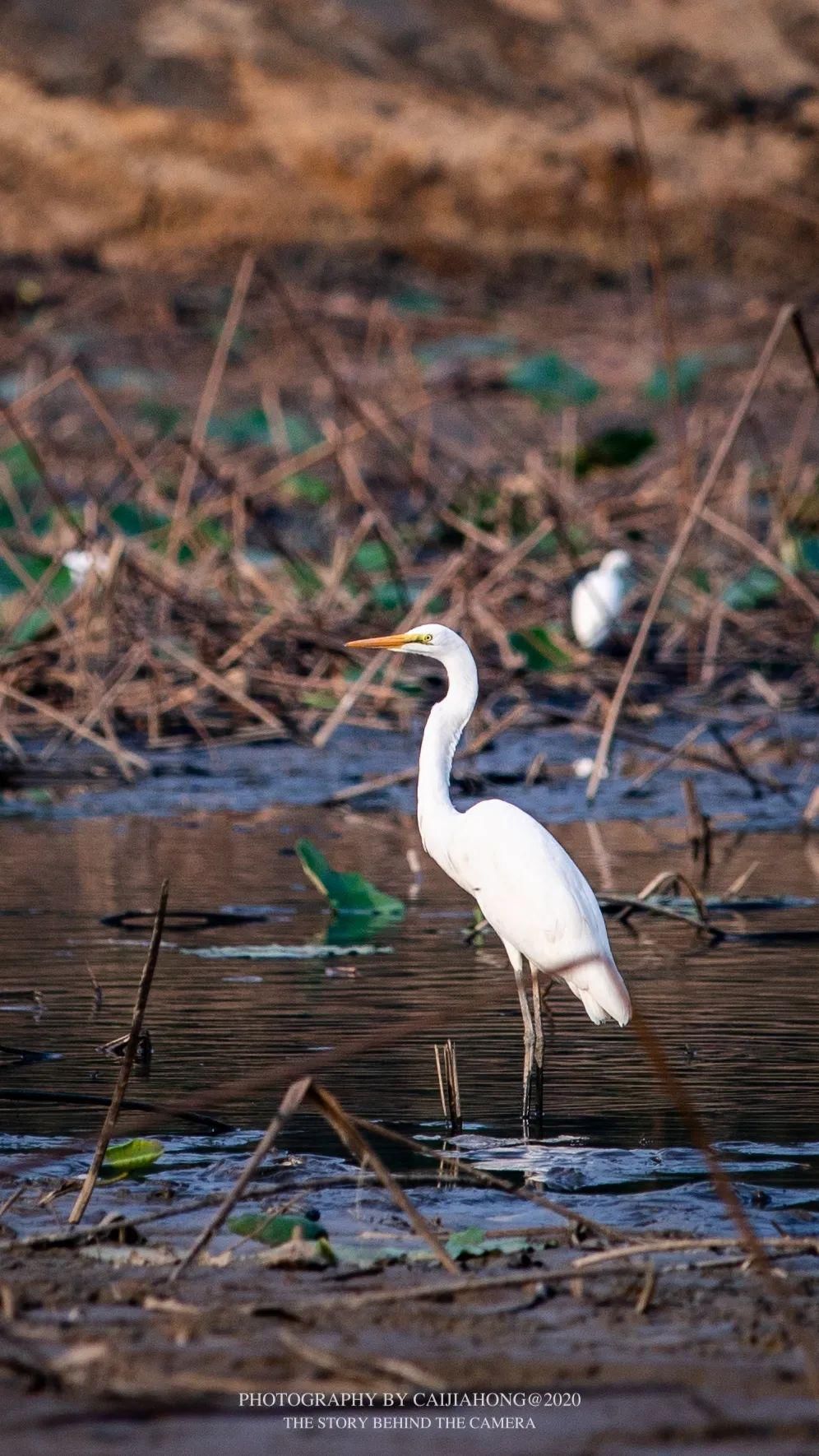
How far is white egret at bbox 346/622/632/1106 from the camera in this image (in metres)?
4.40

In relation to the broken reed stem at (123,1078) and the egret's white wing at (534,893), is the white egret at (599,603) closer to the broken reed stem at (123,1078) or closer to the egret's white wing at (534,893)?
the egret's white wing at (534,893)

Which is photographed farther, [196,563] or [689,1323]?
[196,563]

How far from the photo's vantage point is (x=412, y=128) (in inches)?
703

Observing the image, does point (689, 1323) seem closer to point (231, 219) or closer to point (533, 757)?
point (533, 757)

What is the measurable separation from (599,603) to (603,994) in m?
5.31

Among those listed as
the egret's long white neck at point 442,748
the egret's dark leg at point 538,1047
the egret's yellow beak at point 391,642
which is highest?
the egret's yellow beak at point 391,642

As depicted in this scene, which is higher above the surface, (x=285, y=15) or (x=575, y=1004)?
(x=575, y=1004)

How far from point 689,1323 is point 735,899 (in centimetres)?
322

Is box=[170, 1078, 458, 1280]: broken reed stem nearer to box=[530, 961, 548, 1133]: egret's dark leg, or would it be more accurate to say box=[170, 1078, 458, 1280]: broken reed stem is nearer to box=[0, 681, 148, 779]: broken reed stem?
box=[530, 961, 548, 1133]: egret's dark leg

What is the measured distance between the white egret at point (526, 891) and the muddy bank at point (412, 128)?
44.4ft

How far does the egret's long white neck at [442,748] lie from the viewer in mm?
4922

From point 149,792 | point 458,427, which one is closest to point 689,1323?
point 149,792

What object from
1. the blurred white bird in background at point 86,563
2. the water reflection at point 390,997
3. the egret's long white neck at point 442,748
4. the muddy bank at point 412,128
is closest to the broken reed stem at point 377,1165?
the water reflection at point 390,997

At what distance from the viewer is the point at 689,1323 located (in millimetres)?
2941
